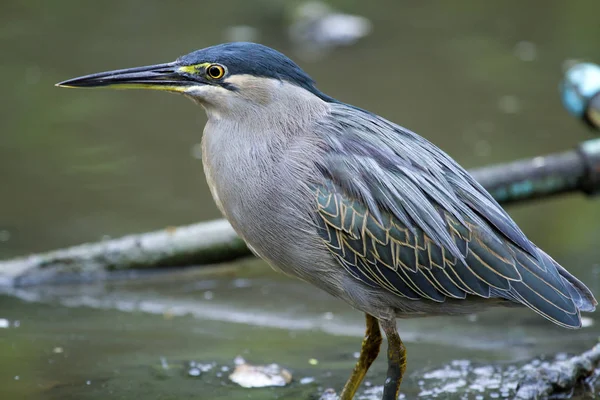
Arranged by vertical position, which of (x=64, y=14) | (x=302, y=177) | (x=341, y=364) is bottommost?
(x=341, y=364)

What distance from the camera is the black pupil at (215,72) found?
12.5 feet

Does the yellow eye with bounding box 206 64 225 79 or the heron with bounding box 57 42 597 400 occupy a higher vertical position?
the yellow eye with bounding box 206 64 225 79

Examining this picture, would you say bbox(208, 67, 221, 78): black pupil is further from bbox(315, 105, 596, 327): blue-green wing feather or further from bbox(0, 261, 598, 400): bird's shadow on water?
bbox(0, 261, 598, 400): bird's shadow on water

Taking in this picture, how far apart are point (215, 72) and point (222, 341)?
1.71m

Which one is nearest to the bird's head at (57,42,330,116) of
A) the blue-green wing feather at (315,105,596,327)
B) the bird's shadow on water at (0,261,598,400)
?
the blue-green wing feather at (315,105,596,327)

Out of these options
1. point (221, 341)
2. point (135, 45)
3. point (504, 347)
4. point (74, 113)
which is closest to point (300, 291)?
point (221, 341)

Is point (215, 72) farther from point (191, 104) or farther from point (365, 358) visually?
point (191, 104)

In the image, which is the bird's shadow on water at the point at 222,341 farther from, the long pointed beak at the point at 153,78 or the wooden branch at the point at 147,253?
the long pointed beak at the point at 153,78

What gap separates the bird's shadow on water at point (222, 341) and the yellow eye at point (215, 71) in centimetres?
151

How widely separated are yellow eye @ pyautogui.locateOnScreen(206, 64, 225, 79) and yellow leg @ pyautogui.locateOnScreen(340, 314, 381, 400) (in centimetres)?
134

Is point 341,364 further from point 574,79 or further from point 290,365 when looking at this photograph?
point 574,79

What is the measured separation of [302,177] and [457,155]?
14.1 feet

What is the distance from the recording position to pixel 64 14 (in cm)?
1123

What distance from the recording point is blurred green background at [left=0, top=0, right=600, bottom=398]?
644 centimetres
